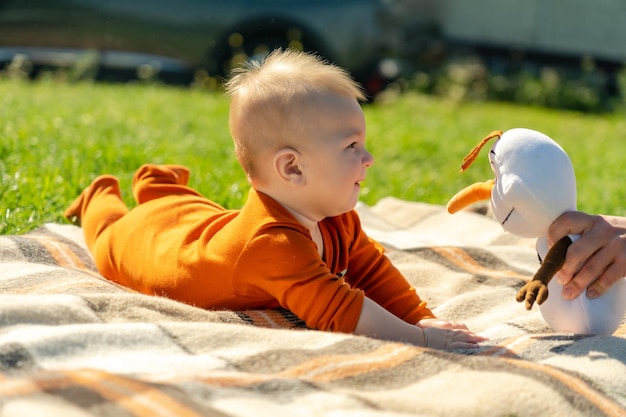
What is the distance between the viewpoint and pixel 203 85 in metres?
8.70

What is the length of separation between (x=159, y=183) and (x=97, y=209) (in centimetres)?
26

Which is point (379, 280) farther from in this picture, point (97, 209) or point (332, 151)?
point (97, 209)

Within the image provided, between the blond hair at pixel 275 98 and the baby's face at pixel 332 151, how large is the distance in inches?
1.3

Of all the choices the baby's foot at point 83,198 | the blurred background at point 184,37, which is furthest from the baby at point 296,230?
the blurred background at point 184,37

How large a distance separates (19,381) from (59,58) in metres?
7.64

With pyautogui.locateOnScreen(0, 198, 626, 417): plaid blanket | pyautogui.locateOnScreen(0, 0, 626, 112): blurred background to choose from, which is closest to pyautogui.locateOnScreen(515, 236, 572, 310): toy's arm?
pyautogui.locateOnScreen(0, 198, 626, 417): plaid blanket

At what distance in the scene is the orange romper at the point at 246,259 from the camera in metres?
2.45

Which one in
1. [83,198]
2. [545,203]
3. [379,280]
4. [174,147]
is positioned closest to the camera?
[545,203]

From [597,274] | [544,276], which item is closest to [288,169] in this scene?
[544,276]

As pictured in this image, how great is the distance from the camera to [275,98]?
2.49 meters

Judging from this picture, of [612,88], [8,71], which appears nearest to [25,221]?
[8,71]

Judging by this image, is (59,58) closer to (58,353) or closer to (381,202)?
(381,202)

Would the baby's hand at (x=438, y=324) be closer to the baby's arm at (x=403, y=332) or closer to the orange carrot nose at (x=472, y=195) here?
the baby's arm at (x=403, y=332)

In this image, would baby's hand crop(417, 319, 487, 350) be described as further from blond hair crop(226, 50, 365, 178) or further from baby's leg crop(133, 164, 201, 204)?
baby's leg crop(133, 164, 201, 204)
